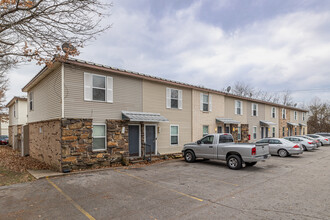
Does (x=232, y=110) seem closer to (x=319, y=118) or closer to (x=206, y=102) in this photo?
(x=206, y=102)

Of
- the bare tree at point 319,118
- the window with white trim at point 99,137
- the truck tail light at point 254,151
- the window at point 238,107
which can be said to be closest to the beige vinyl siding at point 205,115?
the window at point 238,107

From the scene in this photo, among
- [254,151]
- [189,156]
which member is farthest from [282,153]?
[189,156]

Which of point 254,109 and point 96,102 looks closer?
point 96,102

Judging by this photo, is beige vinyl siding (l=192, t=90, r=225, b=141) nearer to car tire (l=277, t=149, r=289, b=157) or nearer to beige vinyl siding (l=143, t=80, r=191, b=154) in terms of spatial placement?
beige vinyl siding (l=143, t=80, r=191, b=154)

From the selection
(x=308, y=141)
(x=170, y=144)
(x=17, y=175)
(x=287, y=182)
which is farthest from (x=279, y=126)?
(x=17, y=175)

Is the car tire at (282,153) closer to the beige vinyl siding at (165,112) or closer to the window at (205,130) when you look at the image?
the window at (205,130)

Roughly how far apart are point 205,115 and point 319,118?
38.6 meters

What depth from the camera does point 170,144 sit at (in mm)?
14570

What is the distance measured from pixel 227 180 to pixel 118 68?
27.2 feet

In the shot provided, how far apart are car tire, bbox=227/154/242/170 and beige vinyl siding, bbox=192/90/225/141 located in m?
5.96

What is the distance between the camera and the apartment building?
32.6ft

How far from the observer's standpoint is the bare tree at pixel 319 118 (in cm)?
4122

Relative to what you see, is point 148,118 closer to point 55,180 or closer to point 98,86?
point 98,86

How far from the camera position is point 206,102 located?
17.8m
